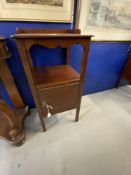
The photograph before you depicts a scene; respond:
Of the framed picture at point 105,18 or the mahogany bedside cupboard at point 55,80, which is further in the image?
the framed picture at point 105,18

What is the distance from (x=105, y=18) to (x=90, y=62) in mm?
489

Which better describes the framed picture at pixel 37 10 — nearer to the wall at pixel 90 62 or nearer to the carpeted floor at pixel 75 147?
the wall at pixel 90 62

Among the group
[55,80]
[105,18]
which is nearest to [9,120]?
[55,80]

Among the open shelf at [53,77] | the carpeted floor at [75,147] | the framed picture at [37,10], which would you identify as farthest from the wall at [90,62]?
the carpeted floor at [75,147]

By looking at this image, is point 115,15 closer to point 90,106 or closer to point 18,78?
point 90,106

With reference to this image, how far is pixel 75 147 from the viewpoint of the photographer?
1.06 meters

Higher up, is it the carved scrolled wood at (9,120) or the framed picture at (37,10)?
the framed picture at (37,10)

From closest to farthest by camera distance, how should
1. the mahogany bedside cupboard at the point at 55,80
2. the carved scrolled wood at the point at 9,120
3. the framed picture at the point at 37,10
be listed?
the mahogany bedside cupboard at the point at 55,80 → the framed picture at the point at 37,10 → the carved scrolled wood at the point at 9,120

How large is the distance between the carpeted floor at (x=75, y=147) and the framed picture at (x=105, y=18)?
96 cm

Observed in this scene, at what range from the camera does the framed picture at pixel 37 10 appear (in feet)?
2.70

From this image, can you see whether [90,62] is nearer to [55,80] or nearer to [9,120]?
[55,80]

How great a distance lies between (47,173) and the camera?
2.90 feet

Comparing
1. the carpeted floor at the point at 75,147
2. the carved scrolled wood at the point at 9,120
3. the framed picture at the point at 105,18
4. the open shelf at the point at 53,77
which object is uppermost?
the framed picture at the point at 105,18

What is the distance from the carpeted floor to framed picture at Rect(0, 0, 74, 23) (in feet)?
3.45
